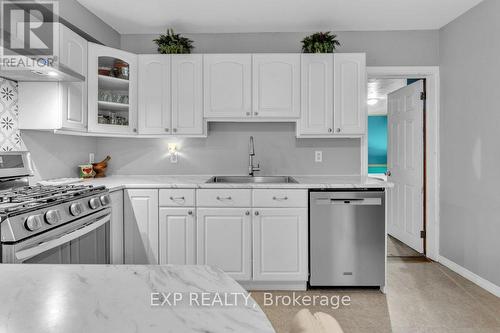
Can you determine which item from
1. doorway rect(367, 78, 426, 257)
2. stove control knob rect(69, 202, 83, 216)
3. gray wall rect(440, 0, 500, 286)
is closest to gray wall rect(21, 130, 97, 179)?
stove control knob rect(69, 202, 83, 216)

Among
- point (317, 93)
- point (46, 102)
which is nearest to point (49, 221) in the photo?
point (46, 102)

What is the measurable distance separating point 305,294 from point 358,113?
1.77 m

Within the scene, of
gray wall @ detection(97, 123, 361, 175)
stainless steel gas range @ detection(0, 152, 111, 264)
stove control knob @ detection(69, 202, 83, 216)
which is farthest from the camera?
gray wall @ detection(97, 123, 361, 175)

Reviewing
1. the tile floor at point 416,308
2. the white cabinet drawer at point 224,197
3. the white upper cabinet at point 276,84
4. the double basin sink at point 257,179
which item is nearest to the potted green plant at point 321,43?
the white upper cabinet at point 276,84

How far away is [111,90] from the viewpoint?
288 cm

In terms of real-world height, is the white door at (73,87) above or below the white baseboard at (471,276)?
above

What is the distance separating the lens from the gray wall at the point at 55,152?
2.49 meters

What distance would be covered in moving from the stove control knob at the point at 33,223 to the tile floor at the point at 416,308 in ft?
5.27

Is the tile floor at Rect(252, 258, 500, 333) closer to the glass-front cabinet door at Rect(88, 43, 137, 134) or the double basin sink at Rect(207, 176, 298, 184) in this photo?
the double basin sink at Rect(207, 176, 298, 184)

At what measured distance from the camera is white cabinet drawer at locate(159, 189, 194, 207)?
8.50 ft

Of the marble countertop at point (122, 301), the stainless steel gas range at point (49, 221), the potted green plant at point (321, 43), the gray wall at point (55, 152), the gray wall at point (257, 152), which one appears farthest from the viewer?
the gray wall at point (257, 152)

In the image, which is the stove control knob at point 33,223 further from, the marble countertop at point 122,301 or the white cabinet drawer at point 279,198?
the white cabinet drawer at point 279,198

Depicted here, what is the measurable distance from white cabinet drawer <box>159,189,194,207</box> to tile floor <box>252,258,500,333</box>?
100 cm

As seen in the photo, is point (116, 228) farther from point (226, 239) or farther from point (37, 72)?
point (37, 72)
